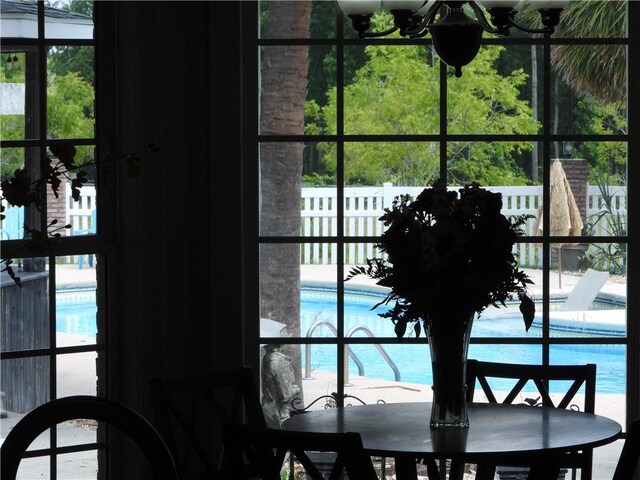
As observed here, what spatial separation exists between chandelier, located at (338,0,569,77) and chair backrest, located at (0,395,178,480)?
2020 millimetres

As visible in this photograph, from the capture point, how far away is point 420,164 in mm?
4422

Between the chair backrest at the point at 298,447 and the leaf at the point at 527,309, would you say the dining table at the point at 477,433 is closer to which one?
the chair backrest at the point at 298,447

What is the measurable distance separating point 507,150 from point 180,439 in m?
1.85

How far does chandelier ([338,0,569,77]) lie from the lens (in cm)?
314

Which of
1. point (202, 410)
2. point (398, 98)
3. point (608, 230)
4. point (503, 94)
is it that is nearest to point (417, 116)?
point (398, 98)

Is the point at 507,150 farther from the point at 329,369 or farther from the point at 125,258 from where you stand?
the point at 125,258

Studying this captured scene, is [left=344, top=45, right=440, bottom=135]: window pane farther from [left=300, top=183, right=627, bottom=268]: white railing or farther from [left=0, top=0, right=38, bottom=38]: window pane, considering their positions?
[left=0, top=0, right=38, bottom=38]: window pane

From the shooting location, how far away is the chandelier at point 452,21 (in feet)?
10.3

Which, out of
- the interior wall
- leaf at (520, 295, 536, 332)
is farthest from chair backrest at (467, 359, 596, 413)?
the interior wall

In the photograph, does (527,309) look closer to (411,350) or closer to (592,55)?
(411,350)

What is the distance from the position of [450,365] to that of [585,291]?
1.46 metres

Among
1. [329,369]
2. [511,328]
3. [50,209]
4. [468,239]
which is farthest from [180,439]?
[468,239]

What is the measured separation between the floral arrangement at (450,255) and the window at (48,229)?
4.48ft

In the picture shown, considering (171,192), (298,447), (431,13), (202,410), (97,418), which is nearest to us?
(97,418)
